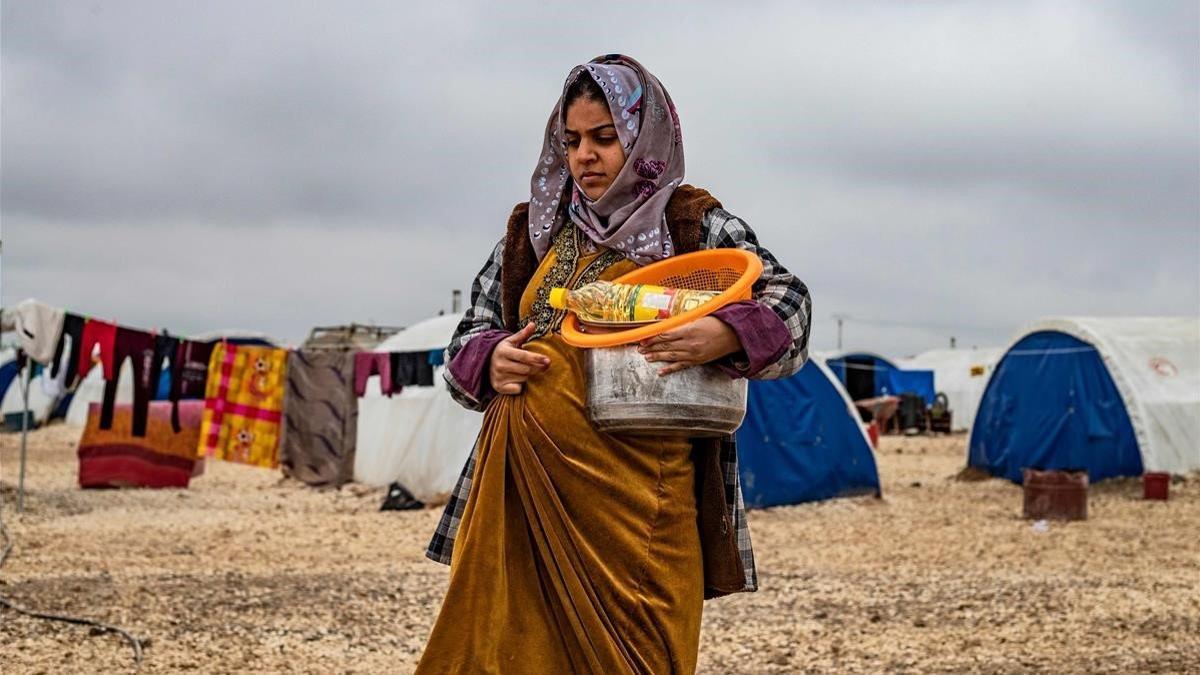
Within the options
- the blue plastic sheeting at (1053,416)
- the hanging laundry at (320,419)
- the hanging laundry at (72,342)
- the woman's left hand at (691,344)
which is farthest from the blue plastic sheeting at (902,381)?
the woman's left hand at (691,344)

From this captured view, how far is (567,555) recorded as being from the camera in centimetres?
216

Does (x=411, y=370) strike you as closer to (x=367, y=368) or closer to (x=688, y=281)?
(x=367, y=368)

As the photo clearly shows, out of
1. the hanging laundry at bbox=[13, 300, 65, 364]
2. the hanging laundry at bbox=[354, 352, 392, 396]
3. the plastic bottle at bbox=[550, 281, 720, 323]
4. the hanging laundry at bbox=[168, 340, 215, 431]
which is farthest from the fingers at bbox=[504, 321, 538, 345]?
the hanging laundry at bbox=[354, 352, 392, 396]

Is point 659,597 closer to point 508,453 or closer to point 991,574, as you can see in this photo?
point 508,453

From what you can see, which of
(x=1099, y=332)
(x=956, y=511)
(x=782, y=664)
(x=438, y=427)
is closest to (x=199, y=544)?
(x=438, y=427)

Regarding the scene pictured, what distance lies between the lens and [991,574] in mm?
7895

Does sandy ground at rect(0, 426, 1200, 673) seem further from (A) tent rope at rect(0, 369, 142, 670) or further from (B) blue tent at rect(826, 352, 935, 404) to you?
(B) blue tent at rect(826, 352, 935, 404)

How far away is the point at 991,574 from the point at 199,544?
5710 mm

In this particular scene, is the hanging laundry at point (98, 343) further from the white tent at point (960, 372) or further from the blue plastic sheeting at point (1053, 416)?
the white tent at point (960, 372)

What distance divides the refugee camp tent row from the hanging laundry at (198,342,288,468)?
934 centimetres

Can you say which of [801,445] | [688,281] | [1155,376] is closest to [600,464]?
[688,281]

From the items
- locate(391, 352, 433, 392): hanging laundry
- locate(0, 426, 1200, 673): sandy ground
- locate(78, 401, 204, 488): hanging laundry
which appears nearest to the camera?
locate(0, 426, 1200, 673): sandy ground

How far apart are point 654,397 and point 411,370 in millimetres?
10925

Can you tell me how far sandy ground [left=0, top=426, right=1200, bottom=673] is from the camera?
5.18 m
